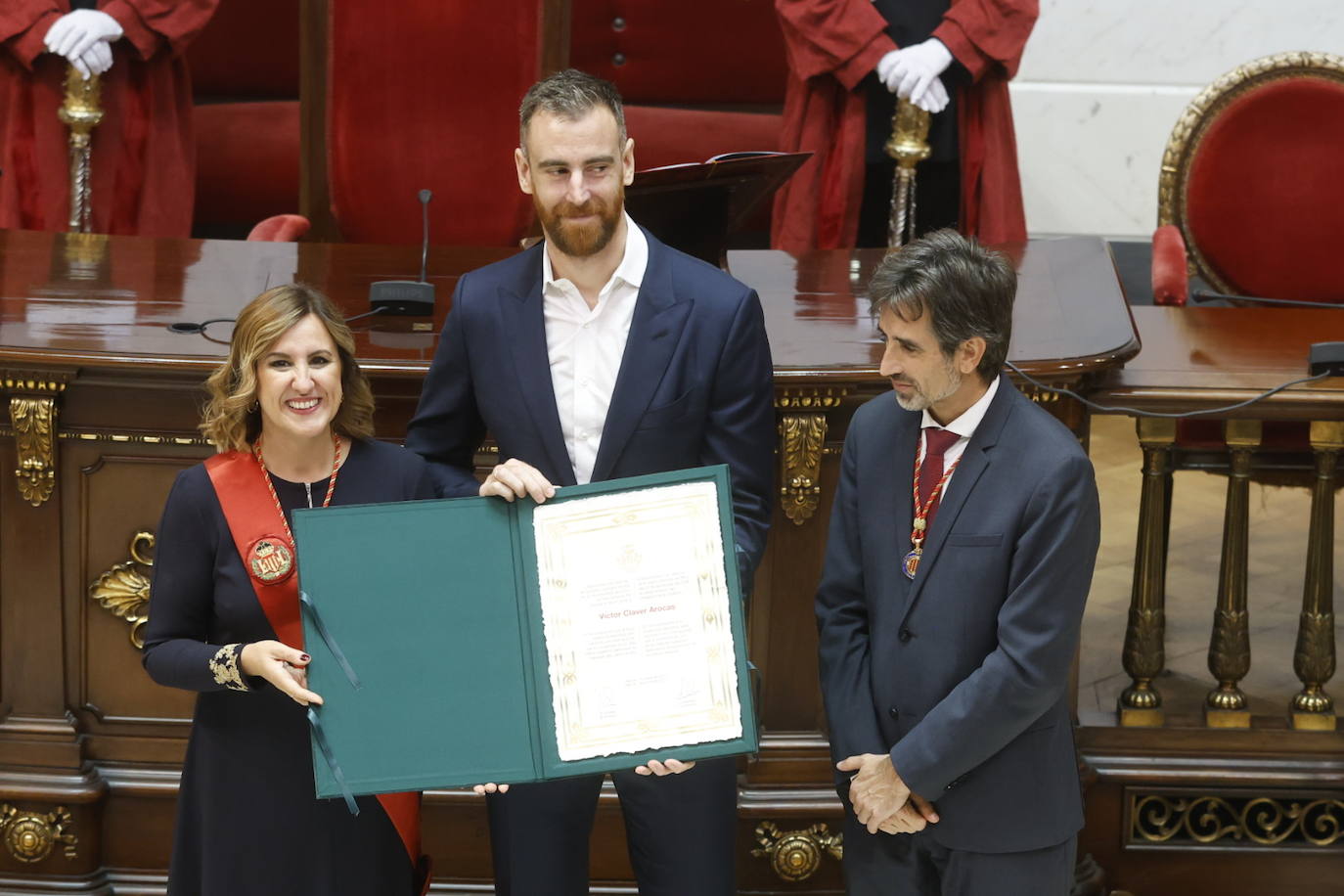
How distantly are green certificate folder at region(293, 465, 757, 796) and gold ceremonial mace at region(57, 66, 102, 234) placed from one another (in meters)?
2.86

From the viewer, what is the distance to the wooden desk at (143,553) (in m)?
2.73

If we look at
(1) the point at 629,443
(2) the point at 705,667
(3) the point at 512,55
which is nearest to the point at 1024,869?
(2) the point at 705,667

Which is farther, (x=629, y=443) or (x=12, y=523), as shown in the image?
(x=12, y=523)

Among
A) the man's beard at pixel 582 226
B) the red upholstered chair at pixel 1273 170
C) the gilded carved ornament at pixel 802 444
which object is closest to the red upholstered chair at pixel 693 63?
the red upholstered chair at pixel 1273 170

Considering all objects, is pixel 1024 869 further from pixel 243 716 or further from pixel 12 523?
pixel 12 523

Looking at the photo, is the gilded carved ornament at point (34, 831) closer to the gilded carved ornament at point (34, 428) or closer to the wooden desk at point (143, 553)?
the wooden desk at point (143, 553)

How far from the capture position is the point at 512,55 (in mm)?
4055

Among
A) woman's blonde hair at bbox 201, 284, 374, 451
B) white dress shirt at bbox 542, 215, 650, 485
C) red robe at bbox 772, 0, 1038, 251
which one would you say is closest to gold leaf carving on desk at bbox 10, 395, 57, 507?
woman's blonde hair at bbox 201, 284, 374, 451

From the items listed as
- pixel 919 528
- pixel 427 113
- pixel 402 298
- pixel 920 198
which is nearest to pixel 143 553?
pixel 402 298

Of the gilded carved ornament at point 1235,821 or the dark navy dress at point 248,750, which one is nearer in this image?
the dark navy dress at point 248,750

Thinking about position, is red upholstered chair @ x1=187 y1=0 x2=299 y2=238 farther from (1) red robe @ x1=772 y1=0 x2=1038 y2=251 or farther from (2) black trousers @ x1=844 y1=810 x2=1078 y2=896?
(2) black trousers @ x1=844 y1=810 x2=1078 y2=896

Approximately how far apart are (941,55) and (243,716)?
9.56 ft

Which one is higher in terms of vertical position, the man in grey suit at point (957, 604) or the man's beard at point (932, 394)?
the man's beard at point (932, 394)

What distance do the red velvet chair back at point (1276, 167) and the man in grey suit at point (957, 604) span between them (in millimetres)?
2326
